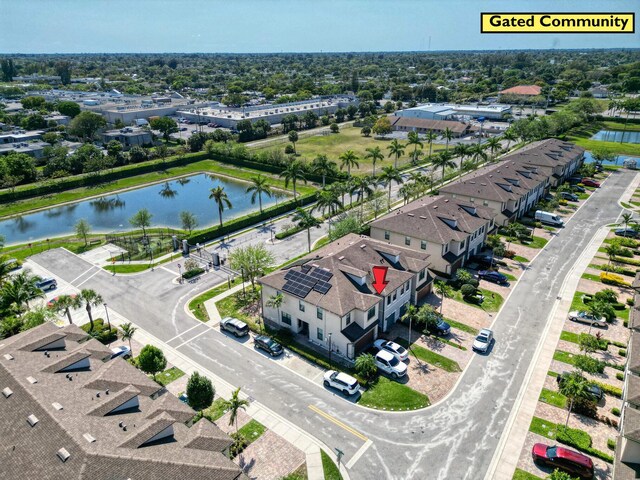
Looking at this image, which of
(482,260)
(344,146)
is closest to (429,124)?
(344,146)

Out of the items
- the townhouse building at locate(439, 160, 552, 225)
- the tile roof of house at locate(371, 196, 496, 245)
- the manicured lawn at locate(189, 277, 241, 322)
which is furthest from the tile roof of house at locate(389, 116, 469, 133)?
the manicured lawn at locate(189, 277, 241, 322)

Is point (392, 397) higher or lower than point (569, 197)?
lower

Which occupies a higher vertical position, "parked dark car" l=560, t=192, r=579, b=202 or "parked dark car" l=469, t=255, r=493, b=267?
"parked dark car" l=560, t=192, r=579, b=202

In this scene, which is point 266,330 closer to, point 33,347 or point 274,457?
point 274,457

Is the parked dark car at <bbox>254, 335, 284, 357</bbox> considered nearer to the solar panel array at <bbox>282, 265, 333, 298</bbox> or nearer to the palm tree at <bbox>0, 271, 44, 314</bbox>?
the solar panel array at <bbox>282, 265, 333, 298</bbox>

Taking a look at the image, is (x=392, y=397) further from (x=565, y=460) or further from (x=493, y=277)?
(x=493, y=277)

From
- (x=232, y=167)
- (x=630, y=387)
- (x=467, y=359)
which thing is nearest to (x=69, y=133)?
(x=232, y=167)
